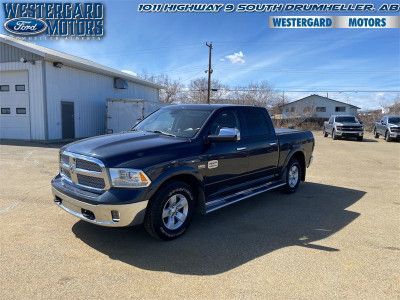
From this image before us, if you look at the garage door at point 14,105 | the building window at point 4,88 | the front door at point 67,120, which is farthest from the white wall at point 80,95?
the building window at point 4,88

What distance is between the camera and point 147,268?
325 centimetres

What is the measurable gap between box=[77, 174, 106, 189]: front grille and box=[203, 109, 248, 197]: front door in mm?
1440

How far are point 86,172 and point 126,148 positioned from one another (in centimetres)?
56

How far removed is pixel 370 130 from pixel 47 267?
36.0m

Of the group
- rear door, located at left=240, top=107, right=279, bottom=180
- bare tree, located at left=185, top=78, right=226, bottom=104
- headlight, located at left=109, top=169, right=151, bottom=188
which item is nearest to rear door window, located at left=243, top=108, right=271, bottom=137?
rear door, located at left=240, top=107, right=279, bottom=180

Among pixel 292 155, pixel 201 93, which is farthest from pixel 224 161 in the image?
pixel 201 93

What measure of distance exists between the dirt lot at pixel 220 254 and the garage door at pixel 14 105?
10.7 m

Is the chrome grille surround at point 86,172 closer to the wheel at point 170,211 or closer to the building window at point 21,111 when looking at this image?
the wheel at point 170,211

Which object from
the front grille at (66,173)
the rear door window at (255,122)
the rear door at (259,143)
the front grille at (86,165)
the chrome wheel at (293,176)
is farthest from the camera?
the chrome wheel at (293,176)

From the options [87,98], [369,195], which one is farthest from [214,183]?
[87,98]

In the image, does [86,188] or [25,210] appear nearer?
[86,188]

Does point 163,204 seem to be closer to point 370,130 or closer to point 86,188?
point 86,188

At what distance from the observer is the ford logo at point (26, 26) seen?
602 inches

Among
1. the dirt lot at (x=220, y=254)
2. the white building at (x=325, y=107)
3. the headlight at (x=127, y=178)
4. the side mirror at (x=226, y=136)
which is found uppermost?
the white building at (x=325, y=107)
